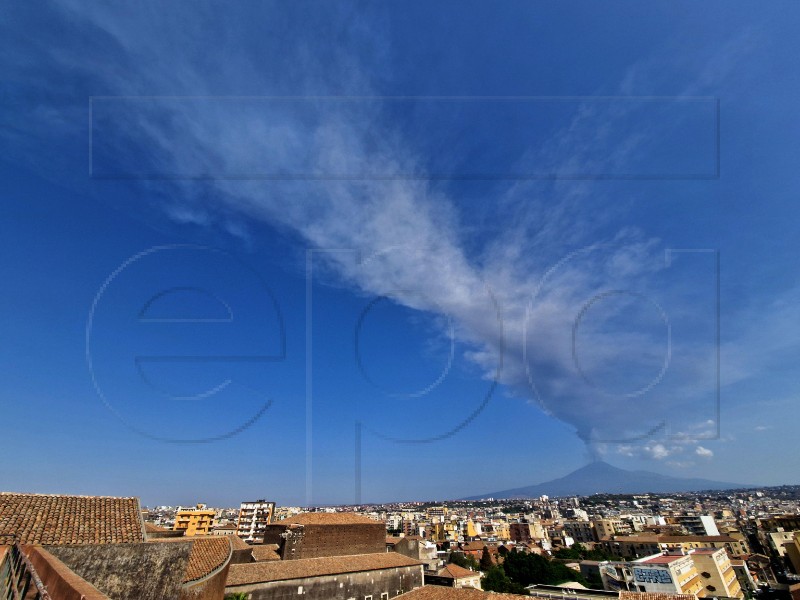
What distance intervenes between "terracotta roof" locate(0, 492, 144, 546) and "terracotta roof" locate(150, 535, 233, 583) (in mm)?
2264

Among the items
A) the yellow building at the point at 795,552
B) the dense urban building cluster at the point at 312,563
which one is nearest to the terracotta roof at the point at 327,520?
the dense urban building cluster at the point at 312,563

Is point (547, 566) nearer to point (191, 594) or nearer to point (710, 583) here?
point (710, 583)

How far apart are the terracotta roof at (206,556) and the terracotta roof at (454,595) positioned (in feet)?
33.7

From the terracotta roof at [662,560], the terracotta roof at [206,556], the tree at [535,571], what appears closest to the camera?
the terracotta roof at [206,556]

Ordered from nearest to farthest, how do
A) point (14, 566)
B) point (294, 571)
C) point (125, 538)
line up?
point (14, 566) → point (125, 538) → point (294, 571)

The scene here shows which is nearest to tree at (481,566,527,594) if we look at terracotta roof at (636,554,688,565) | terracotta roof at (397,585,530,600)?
terracotta roof at (636,554,688,565)

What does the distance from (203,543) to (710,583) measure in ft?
141

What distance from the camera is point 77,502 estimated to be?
13117mm

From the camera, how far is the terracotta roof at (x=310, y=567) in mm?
21547

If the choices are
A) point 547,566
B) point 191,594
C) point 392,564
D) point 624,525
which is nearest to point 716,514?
point 624,525

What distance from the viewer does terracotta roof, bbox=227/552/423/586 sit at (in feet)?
70.7

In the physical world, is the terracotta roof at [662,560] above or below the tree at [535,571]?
above

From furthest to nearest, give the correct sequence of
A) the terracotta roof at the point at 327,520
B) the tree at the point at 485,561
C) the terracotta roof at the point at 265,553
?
the tree at the point at 485,561, the terracotta roof at the point at 327,520, the terracotta roof at the point at 265,553

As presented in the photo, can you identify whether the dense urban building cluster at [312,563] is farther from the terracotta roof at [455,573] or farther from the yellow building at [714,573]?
the terracotta roof at [455,573]
